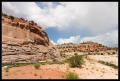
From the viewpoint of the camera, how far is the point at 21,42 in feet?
78.1

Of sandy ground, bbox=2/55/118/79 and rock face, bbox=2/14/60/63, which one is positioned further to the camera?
rock face, bbox=2/14/60/63

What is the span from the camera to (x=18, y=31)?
2419 centimetres

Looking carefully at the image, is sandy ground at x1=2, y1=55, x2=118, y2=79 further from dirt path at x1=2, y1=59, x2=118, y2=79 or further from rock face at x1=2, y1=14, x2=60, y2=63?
rock face at x1=2, y1=14, x2=60, y2=63

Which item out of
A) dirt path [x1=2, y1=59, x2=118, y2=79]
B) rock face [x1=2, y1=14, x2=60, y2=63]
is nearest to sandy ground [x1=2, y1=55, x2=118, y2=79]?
dirt path [x1=2, y1=59, x2=118, y2=79]

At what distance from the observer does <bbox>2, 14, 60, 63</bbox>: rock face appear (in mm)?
22047

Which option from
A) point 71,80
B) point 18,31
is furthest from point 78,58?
point 71,80

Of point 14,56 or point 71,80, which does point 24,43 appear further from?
point 71,80

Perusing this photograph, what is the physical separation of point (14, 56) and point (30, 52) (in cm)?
263

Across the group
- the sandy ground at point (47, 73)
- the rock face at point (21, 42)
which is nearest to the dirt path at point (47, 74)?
the sandy ground at point (47, 73)

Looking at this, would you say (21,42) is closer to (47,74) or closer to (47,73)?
(47,73)

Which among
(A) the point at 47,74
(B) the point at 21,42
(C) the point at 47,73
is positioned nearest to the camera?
(A) the point at 47,74

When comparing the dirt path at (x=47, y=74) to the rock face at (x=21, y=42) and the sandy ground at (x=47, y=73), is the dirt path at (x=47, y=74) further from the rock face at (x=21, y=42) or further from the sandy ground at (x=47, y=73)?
the rock face at (x=21, y=42)

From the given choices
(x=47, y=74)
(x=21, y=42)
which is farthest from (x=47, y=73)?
(x=21, y=42)

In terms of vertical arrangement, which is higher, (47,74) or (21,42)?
(21,42)
